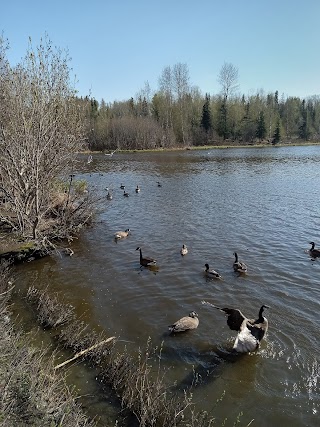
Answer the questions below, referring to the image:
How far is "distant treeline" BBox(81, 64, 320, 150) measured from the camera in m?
81.6

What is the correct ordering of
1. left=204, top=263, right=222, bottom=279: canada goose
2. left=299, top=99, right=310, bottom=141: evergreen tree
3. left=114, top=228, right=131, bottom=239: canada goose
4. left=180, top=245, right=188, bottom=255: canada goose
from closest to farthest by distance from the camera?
left=204, top=263, right=222, bottom=279: canada goose, left=180, top=245, right=188, bottom=255: canada goose, left=114, top=228, right=131, bottom=239: canada goose, left=299, top=99, right=310, bottom=141: evergreen tree

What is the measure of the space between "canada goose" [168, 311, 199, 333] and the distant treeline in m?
73.3

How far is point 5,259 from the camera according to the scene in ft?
45.3

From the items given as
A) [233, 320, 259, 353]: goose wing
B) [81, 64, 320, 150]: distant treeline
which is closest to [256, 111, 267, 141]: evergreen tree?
[81, 64, 320, 150]: distant treeline

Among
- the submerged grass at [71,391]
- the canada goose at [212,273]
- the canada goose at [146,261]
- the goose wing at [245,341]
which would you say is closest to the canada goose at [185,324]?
the submerged grass at [71,391]

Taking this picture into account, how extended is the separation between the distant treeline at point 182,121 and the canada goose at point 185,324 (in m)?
73.3

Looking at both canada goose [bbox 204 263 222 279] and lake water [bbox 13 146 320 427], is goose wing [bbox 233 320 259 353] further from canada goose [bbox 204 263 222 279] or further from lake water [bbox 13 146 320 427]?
canada goose [bbox 204 263 222 279]

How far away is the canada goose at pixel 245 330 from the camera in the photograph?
8641 mm

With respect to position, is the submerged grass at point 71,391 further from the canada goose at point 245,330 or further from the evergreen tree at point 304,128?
the evergreen tree at point 304,128

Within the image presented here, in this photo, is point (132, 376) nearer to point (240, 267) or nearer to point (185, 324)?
point (185, 324)

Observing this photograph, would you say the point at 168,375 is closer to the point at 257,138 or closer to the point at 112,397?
the point at 112,397

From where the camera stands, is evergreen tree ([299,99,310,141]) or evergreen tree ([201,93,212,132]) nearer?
evergreen tree ([201,93,212,132])

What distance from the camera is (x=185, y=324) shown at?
9.77 metres

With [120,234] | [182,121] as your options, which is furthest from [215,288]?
[182,121]
